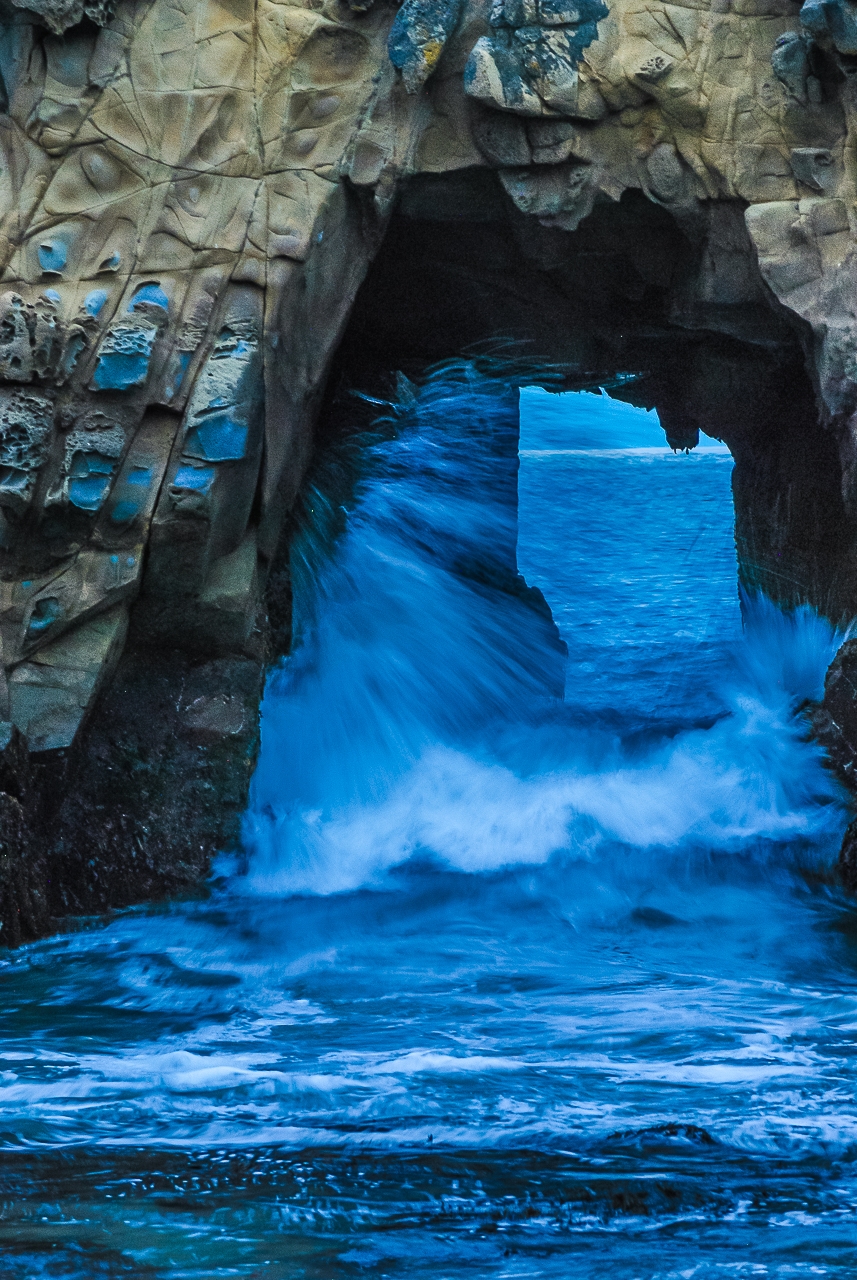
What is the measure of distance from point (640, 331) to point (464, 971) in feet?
10.4

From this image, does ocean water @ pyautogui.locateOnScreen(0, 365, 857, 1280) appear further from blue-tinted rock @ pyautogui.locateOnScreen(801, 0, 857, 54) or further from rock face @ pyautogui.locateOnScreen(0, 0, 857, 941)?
blue-tinted rock @ pyautogui.locateOnScreen(801, 0, 857, 54)

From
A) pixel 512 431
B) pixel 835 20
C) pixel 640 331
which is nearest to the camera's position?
pixel 835 20

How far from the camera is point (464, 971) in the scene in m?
4.61

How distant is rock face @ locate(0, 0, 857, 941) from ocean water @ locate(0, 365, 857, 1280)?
0.53 m

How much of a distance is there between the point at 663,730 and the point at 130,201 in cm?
336

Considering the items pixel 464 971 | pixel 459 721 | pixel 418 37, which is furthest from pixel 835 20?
pixel 464 971

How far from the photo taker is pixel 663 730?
23.3 ft

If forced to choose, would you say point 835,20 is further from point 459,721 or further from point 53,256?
point 459,721

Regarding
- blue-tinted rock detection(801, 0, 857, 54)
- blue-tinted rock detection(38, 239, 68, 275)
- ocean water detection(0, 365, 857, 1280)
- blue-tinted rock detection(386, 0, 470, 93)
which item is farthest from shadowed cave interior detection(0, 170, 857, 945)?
blue-tinted rock detection(38, 239, 68, 275)

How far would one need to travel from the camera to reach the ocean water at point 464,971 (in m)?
2.67

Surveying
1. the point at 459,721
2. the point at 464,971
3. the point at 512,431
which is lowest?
the point at 464,971

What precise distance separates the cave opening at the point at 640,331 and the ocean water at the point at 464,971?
29 centimetres

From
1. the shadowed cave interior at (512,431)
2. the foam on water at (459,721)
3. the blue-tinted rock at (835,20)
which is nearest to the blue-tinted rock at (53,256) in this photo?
the shadowed cave interior at (512,431)

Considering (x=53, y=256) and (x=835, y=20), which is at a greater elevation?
(x=835, y=20)
